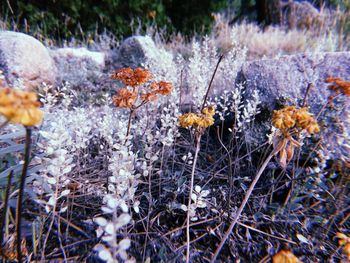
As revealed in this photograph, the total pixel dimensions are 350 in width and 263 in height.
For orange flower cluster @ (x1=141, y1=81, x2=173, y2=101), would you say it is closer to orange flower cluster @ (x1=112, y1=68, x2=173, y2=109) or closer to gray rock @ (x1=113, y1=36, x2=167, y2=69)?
orange flower cluster @ (x1=112, y1=68, x2=173, y2=109)

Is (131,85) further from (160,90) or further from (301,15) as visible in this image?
(301,15)

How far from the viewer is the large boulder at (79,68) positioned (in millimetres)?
3492

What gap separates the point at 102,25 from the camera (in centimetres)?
541

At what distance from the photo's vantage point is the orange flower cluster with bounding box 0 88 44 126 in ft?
2.04

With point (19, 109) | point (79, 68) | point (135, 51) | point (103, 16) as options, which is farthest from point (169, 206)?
point (103, 16)

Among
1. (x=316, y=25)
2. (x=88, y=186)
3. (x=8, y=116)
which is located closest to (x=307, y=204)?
(x=88, y=186)

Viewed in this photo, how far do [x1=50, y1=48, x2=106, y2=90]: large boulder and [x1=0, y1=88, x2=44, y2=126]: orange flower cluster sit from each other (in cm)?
285

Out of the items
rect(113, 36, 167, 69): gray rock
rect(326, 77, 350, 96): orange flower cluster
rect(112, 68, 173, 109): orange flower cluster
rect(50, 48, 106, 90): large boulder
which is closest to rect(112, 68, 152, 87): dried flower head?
rect(112, 68, 173, 109): orange flower cluster

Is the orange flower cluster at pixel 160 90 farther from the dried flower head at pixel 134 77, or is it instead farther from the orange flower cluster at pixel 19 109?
the orange flower cluster at pixel 19 109

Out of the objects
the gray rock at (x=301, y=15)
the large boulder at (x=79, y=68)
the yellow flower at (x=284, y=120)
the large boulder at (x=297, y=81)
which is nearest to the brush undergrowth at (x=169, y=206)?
the yellow flower at (x=284, y=120)

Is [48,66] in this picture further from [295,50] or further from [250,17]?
[250,17]

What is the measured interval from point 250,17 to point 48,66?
22.3ft

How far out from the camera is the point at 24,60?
10.4 feet

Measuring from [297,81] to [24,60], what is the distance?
9.35 feet
